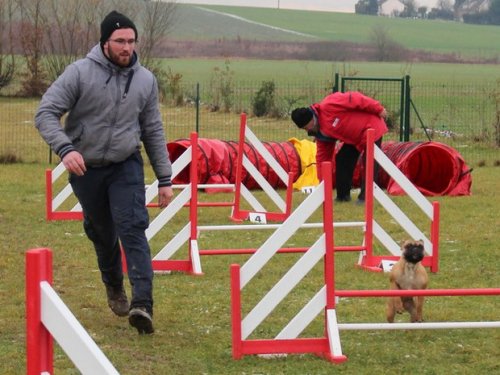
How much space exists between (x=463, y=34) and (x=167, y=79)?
7000 cm

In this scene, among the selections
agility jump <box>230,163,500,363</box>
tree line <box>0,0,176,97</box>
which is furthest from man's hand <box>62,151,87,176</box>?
tree line <box>0,0,176,97</box>

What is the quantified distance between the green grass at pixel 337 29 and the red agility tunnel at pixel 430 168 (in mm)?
63974

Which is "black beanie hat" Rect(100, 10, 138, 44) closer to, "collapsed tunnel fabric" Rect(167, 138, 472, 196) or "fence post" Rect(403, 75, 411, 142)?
"collapsed tunnel fabric" Rect(167, 138, 472, 196)

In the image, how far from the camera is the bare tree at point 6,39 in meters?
38.3

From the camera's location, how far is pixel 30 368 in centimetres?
341

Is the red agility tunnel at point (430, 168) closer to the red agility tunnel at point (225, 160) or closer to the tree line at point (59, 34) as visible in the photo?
the red agility tunnel at point (225, 160)

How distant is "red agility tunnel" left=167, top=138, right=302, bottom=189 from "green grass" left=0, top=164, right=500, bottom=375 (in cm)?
307

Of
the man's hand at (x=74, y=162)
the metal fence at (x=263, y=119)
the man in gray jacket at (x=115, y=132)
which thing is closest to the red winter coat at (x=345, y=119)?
the metal fence at (x=263, y=119)

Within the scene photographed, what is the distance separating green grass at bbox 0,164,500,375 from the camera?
20.5ft

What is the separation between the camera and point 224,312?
25.3 feet

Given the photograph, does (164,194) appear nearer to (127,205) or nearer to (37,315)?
(127,205)

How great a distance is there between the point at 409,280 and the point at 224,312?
4.01ft

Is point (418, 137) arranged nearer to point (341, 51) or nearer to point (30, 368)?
point (30, 368)

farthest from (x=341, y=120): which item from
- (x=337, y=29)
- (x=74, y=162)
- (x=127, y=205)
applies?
(x=337, y=29)
